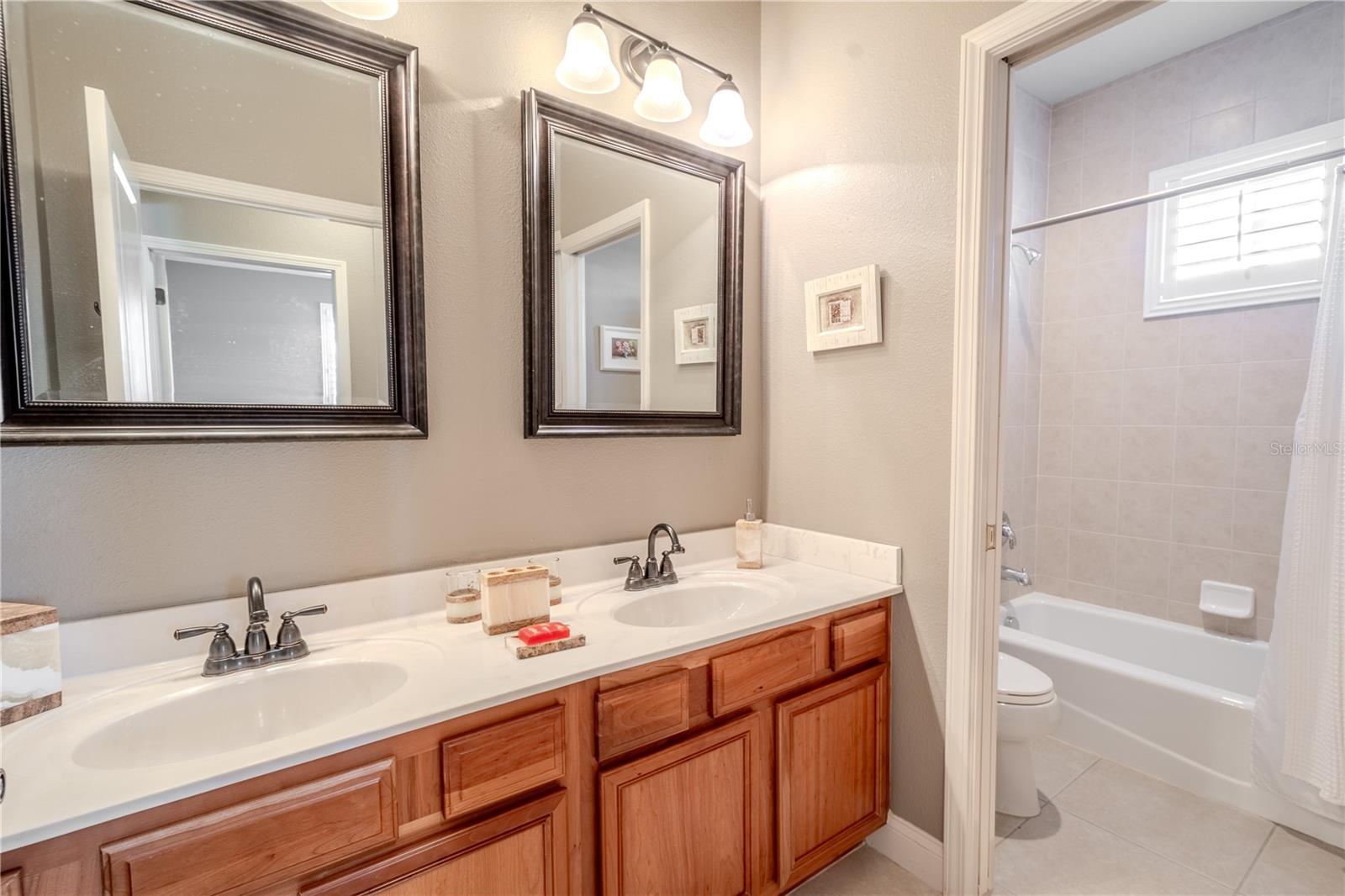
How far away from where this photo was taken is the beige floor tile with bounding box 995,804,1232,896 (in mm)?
1584

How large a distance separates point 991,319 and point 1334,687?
4.73 ft

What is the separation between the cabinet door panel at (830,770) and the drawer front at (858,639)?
0.16 feet

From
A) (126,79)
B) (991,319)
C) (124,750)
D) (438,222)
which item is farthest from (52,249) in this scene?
(991,319)

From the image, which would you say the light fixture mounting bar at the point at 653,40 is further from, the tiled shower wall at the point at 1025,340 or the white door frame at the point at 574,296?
the tiled shower wall at the point at 1025,340

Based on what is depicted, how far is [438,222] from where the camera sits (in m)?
1.42

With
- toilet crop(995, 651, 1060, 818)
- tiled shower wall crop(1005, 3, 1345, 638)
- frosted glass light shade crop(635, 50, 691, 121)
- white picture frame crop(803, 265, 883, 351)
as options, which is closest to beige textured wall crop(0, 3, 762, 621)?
frosted glass light shade crop(635, 50, 691, 121)

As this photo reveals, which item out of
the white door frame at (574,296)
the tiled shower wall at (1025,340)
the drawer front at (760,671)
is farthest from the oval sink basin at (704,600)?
the tiled shower wall at (1025,340)

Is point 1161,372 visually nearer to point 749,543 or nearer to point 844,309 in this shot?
point 844,309

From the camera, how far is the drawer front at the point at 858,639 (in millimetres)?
1514

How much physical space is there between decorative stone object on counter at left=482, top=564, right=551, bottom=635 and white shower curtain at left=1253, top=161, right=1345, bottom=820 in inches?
84.7

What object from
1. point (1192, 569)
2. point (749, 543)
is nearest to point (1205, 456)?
point (1192, 569)

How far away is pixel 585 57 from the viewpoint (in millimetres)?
1424

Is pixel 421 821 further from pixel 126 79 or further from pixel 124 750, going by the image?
pixel 126 79

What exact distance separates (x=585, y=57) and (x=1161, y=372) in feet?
8.70
